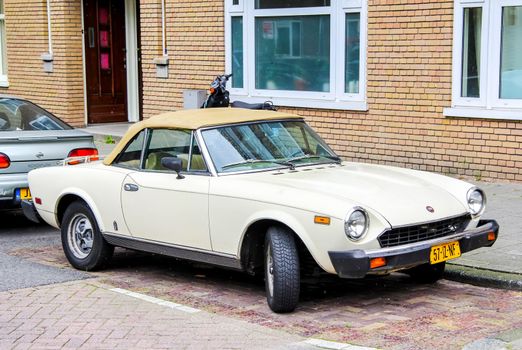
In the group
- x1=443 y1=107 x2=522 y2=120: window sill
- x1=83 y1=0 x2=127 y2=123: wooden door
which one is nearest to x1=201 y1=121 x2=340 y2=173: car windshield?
x1=443 y1=107 x2=522 y2=120: window sill

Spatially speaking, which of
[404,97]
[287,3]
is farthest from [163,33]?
[404,97]

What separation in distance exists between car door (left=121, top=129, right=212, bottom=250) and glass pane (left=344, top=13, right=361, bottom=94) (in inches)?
229

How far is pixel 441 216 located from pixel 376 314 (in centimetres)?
86

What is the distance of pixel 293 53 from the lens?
14.2 m

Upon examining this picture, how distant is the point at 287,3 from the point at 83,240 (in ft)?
22.8

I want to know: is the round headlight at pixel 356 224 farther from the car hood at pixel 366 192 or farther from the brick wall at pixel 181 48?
the brick wall at pixel 181 48

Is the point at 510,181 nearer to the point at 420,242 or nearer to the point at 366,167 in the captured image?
the point at 366,167

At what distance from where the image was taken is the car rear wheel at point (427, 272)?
7414 mm

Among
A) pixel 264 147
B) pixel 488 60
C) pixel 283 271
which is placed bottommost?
pixel 283 271

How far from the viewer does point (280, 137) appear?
7758 mm

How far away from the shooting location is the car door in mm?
7207

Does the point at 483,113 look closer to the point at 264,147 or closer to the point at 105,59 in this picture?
the point at 264,147

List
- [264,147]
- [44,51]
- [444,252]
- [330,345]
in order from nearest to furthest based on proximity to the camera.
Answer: [330,345]
[444,252]
[264,147]
[44,51]

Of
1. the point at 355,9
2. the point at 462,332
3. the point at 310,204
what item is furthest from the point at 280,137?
the point at 355,9
